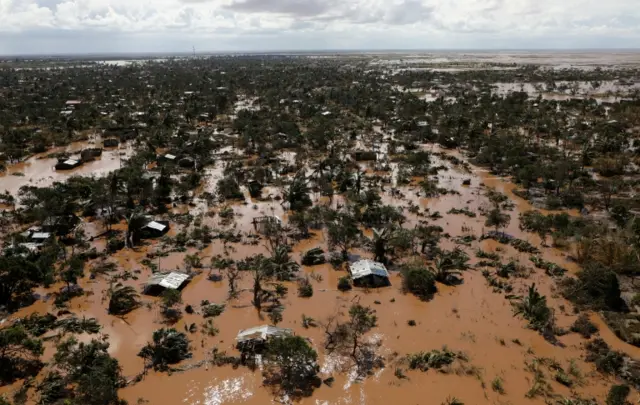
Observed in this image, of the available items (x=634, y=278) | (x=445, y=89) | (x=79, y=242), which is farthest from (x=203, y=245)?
(x=445, y=89)

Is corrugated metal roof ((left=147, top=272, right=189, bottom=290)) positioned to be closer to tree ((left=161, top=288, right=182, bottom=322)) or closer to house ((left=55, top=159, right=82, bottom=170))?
tree ((left=161, top=288, right=182, bottom=322))

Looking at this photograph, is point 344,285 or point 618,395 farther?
point 344,285

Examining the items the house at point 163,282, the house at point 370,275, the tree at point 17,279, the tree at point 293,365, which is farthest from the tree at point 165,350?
the house at point 370,275

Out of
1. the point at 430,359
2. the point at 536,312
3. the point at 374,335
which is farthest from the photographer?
the point at 536,312

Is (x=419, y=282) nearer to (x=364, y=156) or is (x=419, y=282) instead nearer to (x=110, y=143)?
(x=364, y=156)

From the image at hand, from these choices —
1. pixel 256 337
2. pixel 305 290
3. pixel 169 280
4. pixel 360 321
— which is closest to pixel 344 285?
pixel 305 290
